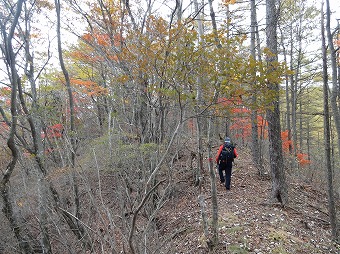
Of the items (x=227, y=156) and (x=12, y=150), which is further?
(x=227, y=156)

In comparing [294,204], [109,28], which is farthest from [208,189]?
[109,28]

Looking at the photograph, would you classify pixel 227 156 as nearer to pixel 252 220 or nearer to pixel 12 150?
pixel 252 220

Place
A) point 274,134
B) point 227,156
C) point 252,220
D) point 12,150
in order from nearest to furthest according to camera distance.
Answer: point 12,150
point 252,220
point 274,134
point 227,156

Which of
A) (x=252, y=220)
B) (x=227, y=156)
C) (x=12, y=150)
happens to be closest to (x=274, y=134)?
(x=227, y=156)

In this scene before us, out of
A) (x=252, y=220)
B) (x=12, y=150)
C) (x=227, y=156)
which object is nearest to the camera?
(x=12, y=150)

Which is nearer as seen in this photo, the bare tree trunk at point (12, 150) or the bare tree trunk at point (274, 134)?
the bare tree trunk at point (12, 150)

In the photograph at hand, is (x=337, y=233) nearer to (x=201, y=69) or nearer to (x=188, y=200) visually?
(x=188, y=200)

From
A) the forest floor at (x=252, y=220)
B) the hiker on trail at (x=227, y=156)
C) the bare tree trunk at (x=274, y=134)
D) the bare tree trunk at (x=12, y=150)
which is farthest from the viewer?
the hiker on trail at (x=227, y=156)

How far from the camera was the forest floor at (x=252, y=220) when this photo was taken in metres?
4.95

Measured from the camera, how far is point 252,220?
19.0ft

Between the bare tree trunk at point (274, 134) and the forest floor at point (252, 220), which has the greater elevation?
the bare tree trunk at point (274, 134)

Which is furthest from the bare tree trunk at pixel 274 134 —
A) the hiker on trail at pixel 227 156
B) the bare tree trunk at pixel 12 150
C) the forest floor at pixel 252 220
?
the bare tree trunk at pixel 12 150

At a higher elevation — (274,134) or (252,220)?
(274,134)

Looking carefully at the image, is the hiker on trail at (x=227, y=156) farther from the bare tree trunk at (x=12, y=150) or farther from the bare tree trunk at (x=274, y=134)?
the bare tree trunk at (x=12, y=150)
